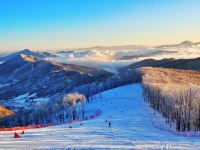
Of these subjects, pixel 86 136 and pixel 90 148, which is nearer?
pixel 90 148

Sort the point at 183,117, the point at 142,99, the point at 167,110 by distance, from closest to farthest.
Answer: the point at 183,117 → the point at 167,110 → the point at 142,99

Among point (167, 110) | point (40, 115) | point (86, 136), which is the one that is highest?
point (86, 136)

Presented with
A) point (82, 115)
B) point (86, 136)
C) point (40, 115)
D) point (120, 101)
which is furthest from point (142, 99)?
point (86, 136)

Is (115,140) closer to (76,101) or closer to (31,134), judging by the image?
(31,134)

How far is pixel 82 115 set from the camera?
6698 inches

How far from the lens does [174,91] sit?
113688 mm

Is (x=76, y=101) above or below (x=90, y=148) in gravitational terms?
below

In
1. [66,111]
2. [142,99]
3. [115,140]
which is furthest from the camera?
[66,111]

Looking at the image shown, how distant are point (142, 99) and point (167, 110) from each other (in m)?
56.7

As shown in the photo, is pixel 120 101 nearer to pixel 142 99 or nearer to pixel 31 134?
pixel 142 99

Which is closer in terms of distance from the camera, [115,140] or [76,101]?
[115,140]

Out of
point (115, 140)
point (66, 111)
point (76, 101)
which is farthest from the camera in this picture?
point (76, 101)

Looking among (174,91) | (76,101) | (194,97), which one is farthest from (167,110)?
(76,101)

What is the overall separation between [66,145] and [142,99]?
122 meters
